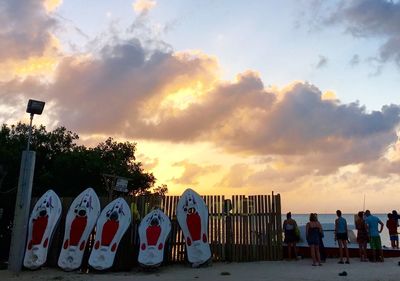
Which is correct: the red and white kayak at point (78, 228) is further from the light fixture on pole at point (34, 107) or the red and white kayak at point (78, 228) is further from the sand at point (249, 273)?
the light fixture on pole at point (34, 107)

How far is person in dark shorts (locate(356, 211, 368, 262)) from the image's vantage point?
43.9ft

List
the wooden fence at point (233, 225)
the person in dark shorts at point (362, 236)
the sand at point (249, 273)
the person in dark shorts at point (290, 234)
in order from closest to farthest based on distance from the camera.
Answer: the sand at point (249, 273) < the person in dark shorts at point (362, 236) < the wooden fence at point (233, 225) < the person in dark shorts at point (290, 234)

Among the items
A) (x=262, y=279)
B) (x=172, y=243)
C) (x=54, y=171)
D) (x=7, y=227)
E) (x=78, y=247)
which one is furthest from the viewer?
(x=54, y=171)

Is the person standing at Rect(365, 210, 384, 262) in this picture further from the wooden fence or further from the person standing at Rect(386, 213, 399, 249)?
the wooden fence

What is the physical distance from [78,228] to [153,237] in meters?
2.30

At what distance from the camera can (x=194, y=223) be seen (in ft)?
43.6

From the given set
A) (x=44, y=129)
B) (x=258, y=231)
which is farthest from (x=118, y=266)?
(x=44, y=129)

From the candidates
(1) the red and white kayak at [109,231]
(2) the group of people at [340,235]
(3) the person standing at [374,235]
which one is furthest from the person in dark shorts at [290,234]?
(1) the red and white kayak at [109,231]

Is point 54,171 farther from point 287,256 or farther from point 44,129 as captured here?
point 287,256

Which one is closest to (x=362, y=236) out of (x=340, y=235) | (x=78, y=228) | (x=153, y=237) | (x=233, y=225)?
(x=340, y=235)

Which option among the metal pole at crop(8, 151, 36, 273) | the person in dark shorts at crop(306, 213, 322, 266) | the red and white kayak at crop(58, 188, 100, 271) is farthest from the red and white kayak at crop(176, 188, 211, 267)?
the metal pole at crop(8, 151, 36, 273)

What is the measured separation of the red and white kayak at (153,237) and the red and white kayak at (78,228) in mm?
1593

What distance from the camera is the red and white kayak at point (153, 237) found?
40.3ft

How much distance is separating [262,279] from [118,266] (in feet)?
15.5
